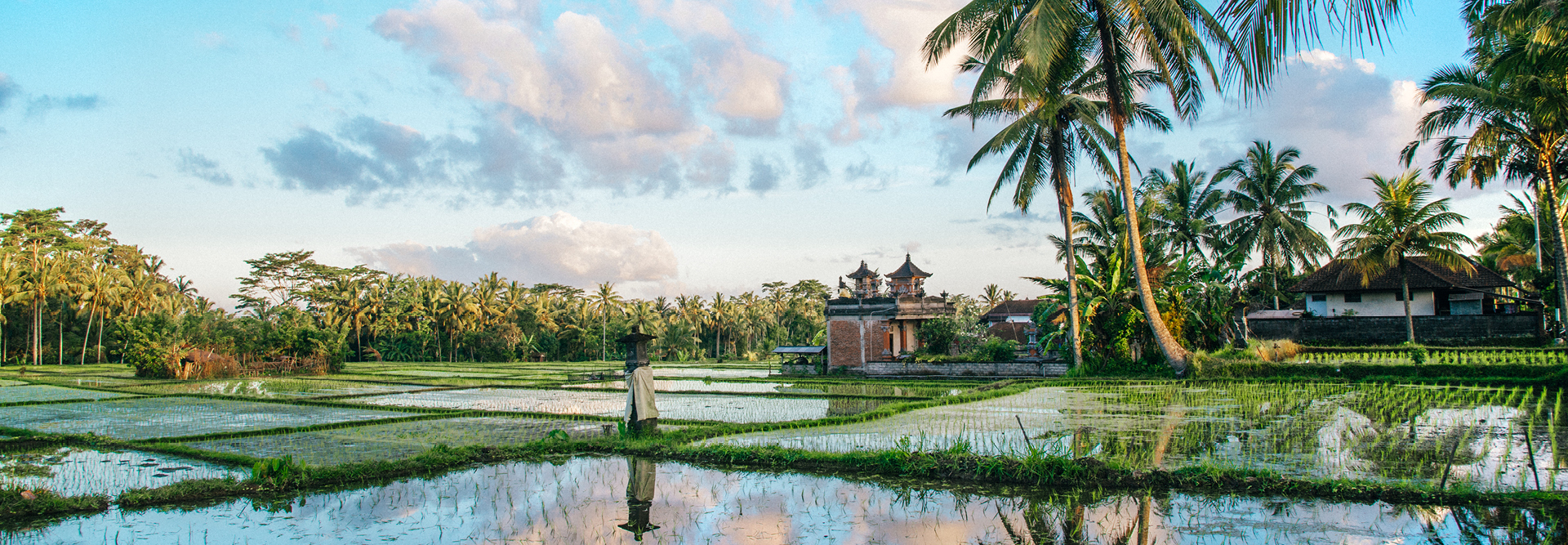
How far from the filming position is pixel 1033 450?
7254mm

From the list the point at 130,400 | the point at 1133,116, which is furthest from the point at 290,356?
the point at 1133,116

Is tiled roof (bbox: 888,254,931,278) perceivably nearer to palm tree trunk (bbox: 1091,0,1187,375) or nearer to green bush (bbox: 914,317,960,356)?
green bush (bbox: 914,317,960,356)

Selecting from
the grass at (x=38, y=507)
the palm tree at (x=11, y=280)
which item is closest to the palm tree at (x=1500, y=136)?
the grass at (x=38, y=507)

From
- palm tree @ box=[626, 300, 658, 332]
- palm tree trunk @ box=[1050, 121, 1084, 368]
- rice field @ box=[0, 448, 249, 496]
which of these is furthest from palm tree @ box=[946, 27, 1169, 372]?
palm tree @ box=[626, 300, 658, 332]

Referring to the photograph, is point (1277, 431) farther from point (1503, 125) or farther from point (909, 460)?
point (1503, 125)

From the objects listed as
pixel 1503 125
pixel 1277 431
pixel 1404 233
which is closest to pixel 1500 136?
pixel 1503 125

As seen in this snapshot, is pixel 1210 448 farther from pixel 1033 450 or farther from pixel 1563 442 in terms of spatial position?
pixel 1563 442

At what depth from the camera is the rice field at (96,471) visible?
25.3 ft

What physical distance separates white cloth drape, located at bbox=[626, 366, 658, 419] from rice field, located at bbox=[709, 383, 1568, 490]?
39.7 inches

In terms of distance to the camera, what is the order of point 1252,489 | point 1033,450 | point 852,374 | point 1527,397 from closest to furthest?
point 1252,489 < point 1033,450 < point 1527,397 < point 852,374

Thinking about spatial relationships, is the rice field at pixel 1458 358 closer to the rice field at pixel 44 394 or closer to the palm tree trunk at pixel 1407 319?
the palm tree trunk at pixel 1407 319

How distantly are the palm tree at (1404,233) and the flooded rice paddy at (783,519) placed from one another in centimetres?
2070

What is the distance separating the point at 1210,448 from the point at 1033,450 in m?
2.47

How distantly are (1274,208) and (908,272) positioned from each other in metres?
12.2
